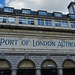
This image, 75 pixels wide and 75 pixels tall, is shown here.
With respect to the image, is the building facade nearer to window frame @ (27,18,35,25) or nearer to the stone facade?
the stone facade

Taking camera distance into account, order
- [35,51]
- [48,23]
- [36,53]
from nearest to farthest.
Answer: [36,53], [35,51], [48,23]

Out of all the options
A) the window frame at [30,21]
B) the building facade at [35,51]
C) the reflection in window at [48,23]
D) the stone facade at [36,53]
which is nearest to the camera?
the stone facade at [36,53]

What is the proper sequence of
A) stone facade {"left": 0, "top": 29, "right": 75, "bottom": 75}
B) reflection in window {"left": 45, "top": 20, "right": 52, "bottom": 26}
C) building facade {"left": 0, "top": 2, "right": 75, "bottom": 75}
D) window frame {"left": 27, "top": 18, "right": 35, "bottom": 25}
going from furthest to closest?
reflection in window {"left": 45, "top": 20, "right": 52, "bottom": 26} → window frame {"left": 27, "top": 18, "right": 35, "bottom": 25} → building facade {"left": 0, "top": 2, "right": 75, "bottom": 75} → stone facade {"left": 0, "top": 29, "right": 75, "bottom": 75}

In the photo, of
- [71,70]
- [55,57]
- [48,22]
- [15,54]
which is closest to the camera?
[15,54]

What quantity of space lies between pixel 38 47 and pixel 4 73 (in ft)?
22.9

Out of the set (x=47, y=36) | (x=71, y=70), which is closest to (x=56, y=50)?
(x=47, y=36)

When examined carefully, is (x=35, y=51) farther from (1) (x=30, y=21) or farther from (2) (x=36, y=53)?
(1) (x=30, y=21)

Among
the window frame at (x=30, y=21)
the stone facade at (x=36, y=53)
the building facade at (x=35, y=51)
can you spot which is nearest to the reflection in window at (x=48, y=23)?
the window frame at (x=30, y=21)

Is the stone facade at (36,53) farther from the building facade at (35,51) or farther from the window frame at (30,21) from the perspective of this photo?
the window frame at (30,21)

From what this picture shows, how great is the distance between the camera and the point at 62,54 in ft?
58.0

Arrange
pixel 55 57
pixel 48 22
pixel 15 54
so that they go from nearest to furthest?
1. pixel 15 54
2. pixel 55 57
3. pixel 48 22

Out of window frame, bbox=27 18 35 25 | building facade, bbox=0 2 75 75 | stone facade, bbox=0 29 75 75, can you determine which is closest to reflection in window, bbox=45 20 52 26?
window frame, bbox=27 18 35 25

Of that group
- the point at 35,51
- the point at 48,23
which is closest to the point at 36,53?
the point at 35,51

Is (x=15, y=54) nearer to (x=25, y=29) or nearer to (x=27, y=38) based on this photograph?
(x=27, y=38)
